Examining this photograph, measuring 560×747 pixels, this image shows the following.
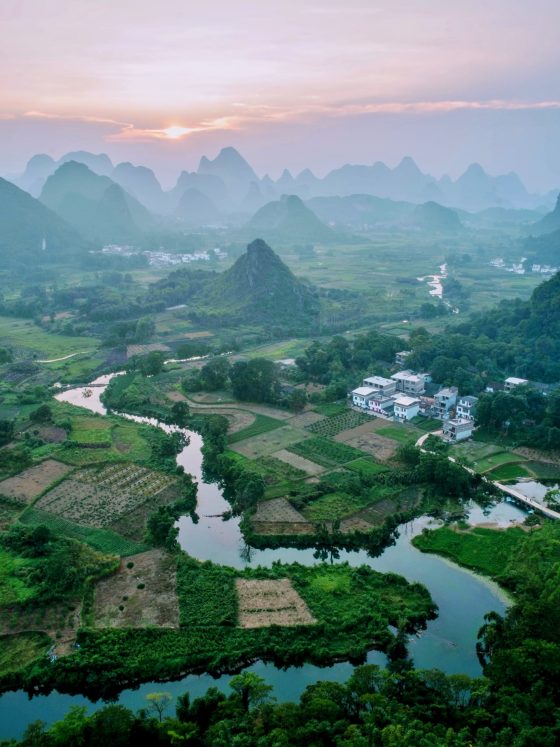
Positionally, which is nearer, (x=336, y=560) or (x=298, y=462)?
(x=336, y=560)

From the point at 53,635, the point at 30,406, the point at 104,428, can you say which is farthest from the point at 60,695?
the point at 30,406

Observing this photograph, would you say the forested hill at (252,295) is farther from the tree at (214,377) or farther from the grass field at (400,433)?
the grass field at (400,433)

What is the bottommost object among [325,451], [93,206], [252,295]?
[325,451]

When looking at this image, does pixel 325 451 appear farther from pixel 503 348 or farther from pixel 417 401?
pixel 503 348

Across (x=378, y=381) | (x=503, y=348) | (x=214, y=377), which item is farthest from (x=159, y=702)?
(x=503, y=348)

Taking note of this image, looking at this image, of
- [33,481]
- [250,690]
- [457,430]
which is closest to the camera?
[250,690]

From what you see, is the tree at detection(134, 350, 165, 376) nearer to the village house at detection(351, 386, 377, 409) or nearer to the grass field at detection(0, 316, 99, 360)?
the grass field at detection(0, 316, 99, 360)

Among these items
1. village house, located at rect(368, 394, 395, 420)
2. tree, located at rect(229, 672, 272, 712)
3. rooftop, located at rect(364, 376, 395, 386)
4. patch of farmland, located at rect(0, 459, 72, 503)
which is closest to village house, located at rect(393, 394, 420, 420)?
village house, located at rect(368, 394, 395, 420)

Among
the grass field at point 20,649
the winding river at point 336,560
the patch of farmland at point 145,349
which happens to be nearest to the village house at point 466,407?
the winding river at point 336,560
